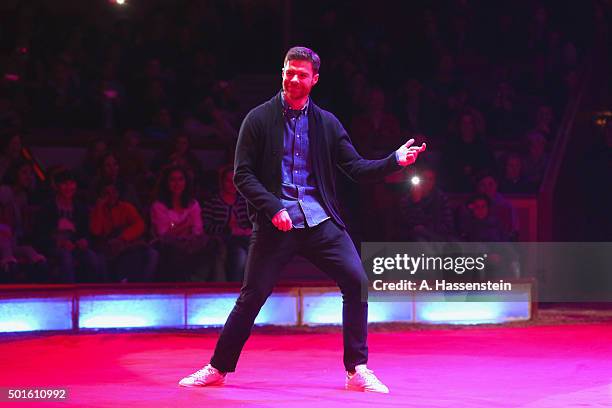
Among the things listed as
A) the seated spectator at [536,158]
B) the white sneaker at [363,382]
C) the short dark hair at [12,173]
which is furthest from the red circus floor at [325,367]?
the seated spectator at [536,158]

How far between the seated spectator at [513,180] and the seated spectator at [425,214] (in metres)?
1.60

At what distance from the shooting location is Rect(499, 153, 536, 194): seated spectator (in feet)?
41.1

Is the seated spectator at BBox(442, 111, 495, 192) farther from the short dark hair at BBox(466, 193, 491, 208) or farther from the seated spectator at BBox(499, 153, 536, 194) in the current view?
the short dark hair at BBox(466, 193, 491, 208)

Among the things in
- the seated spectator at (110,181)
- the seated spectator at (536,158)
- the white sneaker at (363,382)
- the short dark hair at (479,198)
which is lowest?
the white sneaker at (363,382)

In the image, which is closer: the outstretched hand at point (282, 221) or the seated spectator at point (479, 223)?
the outstretched hand at point (282, 221)

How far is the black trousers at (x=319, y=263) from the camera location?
19.3ft

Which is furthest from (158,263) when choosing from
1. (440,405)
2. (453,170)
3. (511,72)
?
(511,72)

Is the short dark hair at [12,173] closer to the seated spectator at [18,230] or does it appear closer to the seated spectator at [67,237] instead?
the seated spectator at [18,230]

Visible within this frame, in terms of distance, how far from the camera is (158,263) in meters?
9.97

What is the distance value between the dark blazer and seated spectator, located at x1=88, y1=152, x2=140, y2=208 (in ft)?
15.0

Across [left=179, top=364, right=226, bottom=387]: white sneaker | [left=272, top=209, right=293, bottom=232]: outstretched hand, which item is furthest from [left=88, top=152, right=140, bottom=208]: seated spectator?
[left=272, top=209, right=293, bottom=232]: outstretched hand

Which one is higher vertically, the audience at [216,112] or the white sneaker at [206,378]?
the audience at [216,112]

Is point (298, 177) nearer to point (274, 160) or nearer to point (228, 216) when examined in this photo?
point (274, 160)

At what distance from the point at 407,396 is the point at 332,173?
4.19 feet
